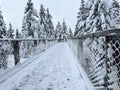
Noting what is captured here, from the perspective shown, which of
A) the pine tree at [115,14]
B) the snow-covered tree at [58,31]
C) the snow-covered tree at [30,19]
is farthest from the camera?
the snow-covered tree at [58,31]

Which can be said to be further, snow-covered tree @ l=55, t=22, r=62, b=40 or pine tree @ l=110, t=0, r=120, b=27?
snow-covered tree @ l=55, t=22, r=62, b=40

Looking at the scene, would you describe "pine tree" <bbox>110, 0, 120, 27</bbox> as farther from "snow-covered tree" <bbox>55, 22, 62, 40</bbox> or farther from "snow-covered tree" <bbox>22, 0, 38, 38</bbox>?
"snow-covered tree" <bbox>55, 22, 62, 40</bbox>

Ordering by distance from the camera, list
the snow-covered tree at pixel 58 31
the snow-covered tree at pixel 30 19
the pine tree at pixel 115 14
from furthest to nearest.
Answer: the snow-covered tree at pixel 58 31 → the snow-covered tree at pixel 30 19 → the pine tree at pixel 115 14

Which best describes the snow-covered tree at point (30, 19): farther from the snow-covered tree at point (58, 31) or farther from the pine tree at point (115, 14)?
the snow-covered tree at point (58, 31)

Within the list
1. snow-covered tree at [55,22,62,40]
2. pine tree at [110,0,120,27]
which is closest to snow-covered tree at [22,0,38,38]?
pine tree at [110,0,120,27]

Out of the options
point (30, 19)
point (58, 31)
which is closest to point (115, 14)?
point (30, 19)

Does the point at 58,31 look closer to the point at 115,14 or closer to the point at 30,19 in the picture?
the point at 30,19

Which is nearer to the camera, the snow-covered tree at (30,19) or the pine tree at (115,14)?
the pine tree at (115,14)

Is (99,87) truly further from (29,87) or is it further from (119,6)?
(119,6)

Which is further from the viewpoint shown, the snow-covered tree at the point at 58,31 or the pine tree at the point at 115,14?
the snow-covered tree at the point at 58,31

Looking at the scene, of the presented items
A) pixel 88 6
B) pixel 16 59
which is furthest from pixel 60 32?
pixel 16 59

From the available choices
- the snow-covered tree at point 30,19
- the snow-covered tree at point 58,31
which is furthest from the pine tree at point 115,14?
the snow-covered tree at point 58,31

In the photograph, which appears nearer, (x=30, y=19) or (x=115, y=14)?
(x=115, y=14)

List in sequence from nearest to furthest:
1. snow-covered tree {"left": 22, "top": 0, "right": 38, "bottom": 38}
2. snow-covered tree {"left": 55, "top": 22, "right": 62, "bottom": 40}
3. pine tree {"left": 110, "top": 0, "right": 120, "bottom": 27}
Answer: pine tree {"left": 110, "top": 0, "right": 120, "bottom": 27} → snow-covered tree {"left": 22, "top": 0, "right": 38, "bottom": 38} → snow-covered tree {"left": 55, "top": 22, "right": 62, "bottom": 40}
